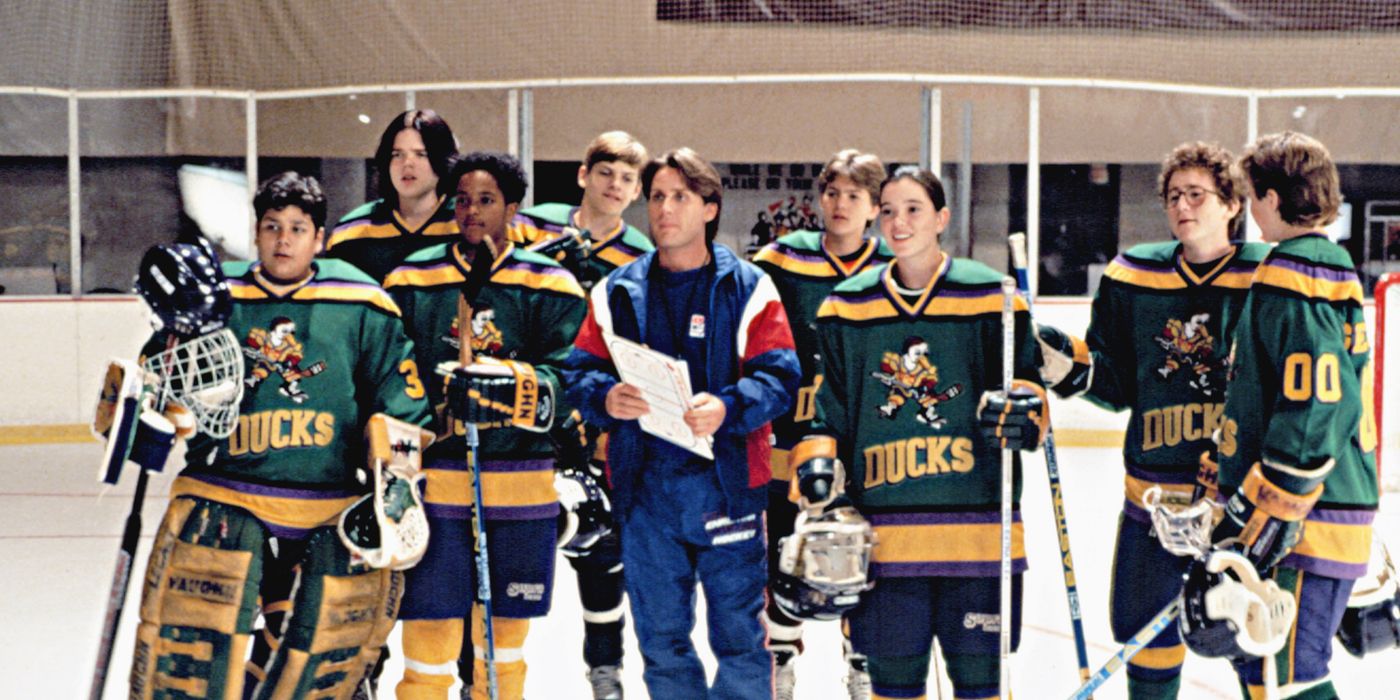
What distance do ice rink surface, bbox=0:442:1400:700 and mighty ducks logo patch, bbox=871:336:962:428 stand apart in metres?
0.96

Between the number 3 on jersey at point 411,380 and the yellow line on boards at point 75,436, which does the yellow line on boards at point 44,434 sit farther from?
the number 3 on jersey at point 411,380

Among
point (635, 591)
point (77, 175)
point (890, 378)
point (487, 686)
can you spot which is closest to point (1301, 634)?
point (890, 378)

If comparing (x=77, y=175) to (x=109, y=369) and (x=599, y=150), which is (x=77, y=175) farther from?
(x=109, y=369)

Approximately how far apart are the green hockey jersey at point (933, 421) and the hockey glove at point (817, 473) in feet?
0.20

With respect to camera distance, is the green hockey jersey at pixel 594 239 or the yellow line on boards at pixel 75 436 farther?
the yellow line on boards at pixel 75 436

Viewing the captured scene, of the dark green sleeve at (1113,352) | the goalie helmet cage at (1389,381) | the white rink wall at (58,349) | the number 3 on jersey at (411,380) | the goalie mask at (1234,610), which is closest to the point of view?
the goalie mask at (1234,610)

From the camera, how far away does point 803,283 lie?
3.59 m

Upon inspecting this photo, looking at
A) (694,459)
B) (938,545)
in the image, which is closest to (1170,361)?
(938,545)

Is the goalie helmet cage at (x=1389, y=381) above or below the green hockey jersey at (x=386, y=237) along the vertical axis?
below

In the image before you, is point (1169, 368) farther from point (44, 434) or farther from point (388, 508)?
point (44, 434)

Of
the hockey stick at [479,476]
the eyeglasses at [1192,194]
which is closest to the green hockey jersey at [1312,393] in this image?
the eyeglasses at [1192,194]

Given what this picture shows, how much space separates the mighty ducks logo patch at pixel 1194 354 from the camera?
10.1 feet

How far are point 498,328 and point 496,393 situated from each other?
0.30m

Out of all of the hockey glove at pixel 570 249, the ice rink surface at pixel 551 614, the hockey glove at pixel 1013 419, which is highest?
the hockey glove at pixel 570 249
